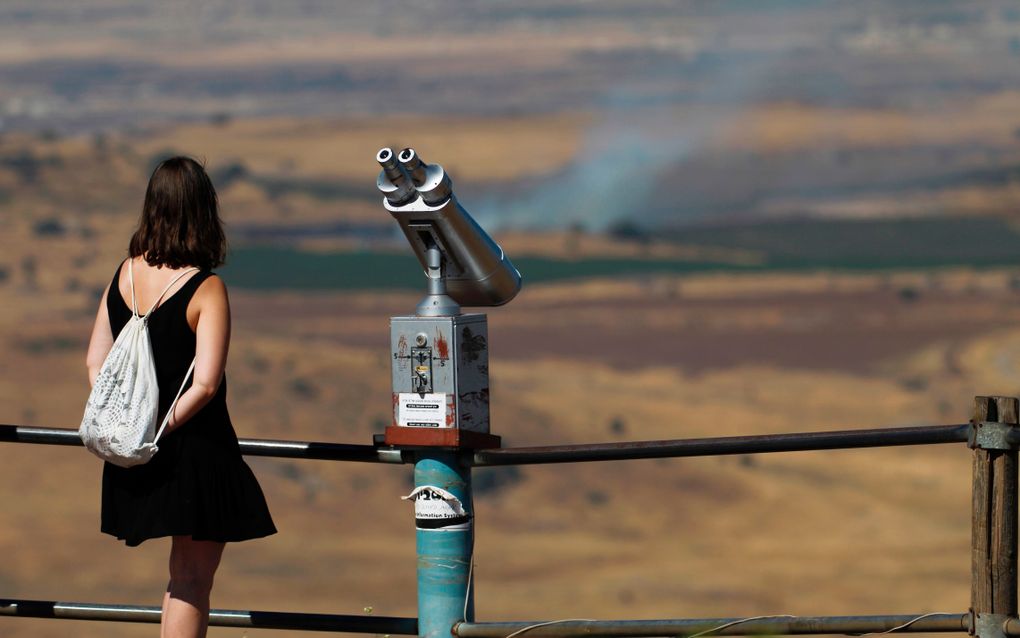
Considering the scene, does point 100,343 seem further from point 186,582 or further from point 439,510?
point 439,510

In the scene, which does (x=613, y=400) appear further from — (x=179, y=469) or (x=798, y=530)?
(x=179, y=469)

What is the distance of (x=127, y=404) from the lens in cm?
431

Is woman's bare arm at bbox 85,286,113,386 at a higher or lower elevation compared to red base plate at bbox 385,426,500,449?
higher

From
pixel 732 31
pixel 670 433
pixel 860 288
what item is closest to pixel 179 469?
pixel 670 433

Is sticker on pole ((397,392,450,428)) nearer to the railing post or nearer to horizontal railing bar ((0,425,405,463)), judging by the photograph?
horizontal railing bar ((0,425,405,463))

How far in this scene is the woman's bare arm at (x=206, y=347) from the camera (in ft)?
14.0

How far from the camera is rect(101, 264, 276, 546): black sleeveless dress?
4.34 meters

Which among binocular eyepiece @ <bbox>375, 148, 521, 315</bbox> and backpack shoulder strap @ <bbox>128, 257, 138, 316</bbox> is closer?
backpack shoulder strap @ <bbox>128, 257, 138, 316</bbox>

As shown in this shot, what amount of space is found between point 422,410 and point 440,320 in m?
0.25

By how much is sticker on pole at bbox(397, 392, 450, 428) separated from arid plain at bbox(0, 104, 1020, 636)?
3483 cm

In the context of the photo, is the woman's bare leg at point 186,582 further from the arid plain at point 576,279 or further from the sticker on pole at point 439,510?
the arid plain at point 576,279

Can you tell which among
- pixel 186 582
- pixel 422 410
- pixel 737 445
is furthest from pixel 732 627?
pixel 186 582

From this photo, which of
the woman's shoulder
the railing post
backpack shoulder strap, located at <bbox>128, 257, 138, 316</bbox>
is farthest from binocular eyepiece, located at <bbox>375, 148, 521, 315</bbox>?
the railing post

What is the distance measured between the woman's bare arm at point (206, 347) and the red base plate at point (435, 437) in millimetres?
587
